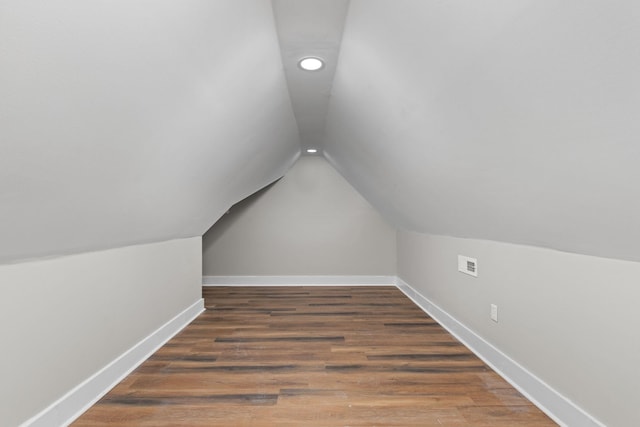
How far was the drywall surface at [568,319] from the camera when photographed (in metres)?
1.47

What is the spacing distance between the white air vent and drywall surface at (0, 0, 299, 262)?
2.14 metres

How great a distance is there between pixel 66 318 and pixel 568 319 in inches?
105

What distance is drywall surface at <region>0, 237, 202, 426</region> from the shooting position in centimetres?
153

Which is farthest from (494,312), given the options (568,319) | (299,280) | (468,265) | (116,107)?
(299,280)

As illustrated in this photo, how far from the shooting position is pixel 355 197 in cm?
568

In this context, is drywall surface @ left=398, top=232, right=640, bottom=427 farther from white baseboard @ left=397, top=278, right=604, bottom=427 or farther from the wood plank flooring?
the wood plank flooring

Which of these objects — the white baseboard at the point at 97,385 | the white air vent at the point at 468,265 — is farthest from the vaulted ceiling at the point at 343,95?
the white baseboard at the point at 97,385

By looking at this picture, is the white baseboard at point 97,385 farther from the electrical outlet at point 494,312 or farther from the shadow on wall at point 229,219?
the electrical outlet at point 494,312

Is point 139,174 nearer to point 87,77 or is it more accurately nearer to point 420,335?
point 87,77

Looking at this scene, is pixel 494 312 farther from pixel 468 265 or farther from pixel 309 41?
pixel 309 41

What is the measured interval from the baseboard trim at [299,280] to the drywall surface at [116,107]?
9.83 ft

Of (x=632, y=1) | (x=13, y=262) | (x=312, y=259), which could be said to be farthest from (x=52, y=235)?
(x=312, y=259)

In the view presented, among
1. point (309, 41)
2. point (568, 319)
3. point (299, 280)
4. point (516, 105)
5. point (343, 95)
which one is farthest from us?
point (299, 280)

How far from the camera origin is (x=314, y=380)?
2.28 m
